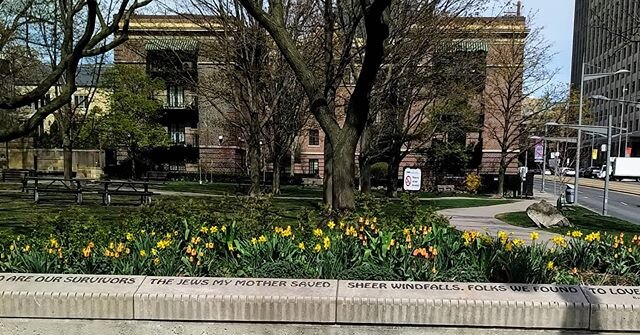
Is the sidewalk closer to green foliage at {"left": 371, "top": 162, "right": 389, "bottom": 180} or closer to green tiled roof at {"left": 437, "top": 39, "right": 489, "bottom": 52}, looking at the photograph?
green tiled roof at {"left": 437, "top": 39, "right": 489, "bottom": 52}

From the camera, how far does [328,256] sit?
4.86 m

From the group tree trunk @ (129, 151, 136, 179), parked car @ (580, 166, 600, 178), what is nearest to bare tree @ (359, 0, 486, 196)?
tree trunk @ (129, 151, 136, 179)

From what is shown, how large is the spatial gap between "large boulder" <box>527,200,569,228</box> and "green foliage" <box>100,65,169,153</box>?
3285 cm

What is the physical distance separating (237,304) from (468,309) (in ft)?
5.45

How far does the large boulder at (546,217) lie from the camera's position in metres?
15.5

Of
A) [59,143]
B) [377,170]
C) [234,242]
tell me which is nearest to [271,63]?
[234,242]

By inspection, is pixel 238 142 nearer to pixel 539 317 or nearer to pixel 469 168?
pixel 469 168

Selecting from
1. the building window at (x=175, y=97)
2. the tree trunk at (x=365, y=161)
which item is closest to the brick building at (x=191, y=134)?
the building window at (x=175, y=97)

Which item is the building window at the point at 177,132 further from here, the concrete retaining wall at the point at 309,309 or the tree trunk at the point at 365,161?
the concrete retaining wall at the point at 309,309

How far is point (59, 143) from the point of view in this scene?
48.8 meters

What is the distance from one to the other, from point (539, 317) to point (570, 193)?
22.3m

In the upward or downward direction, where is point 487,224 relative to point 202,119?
downward

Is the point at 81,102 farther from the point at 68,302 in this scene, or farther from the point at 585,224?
the point at 68,302

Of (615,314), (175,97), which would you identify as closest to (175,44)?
(175,97)
